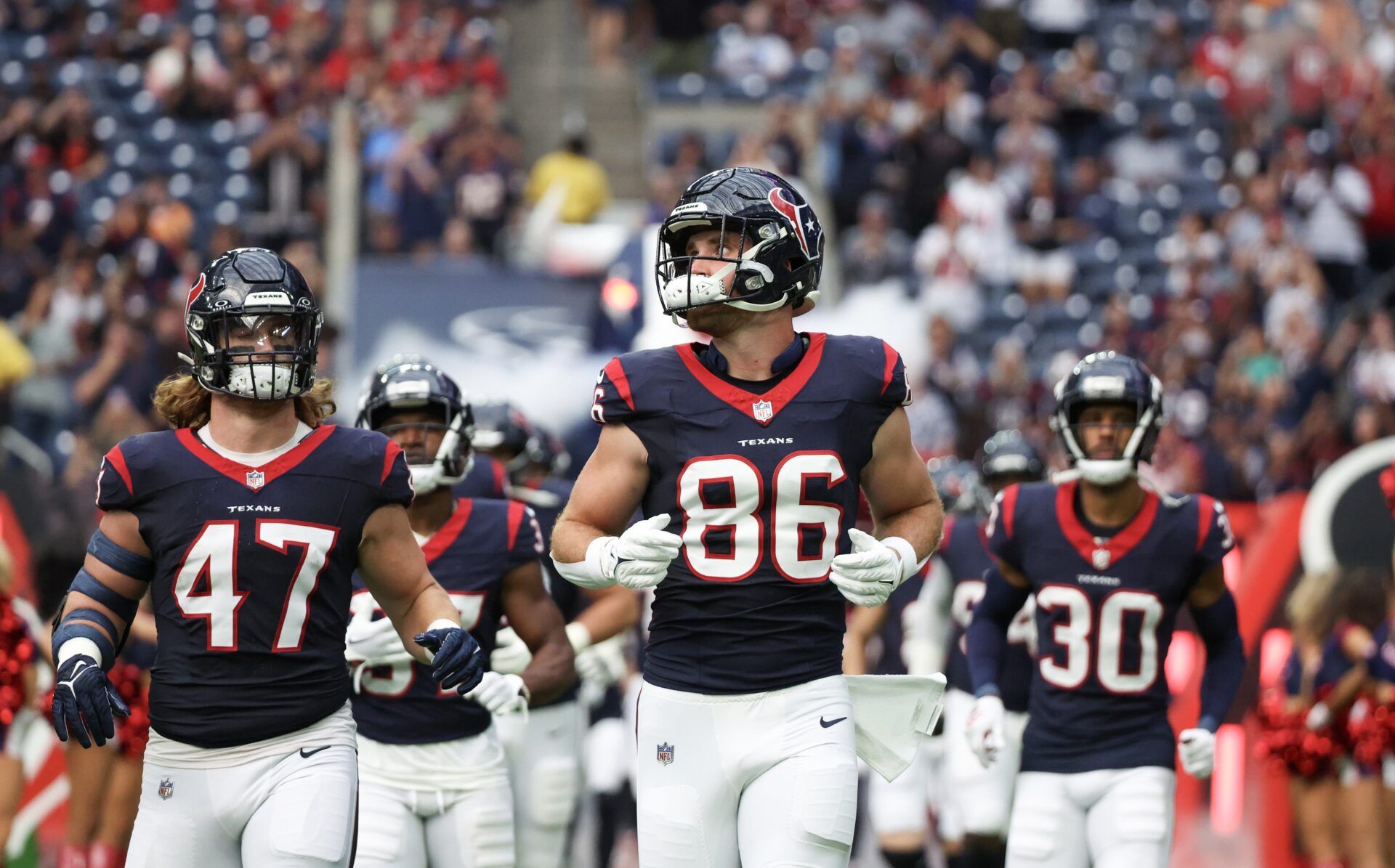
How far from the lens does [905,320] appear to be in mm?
15023

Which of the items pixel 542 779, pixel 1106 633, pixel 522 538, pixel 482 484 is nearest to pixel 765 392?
pixel 522 538

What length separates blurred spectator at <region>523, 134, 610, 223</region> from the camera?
15.6 meters

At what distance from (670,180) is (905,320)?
6.98 feet

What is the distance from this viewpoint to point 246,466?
446 centimetres

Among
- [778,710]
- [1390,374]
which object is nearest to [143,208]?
[1390,374]

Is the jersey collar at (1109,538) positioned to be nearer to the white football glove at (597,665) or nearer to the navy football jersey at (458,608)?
the navy football jersey at (458,608)

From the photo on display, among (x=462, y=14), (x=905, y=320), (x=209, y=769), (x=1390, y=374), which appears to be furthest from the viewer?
(x=462, y=14)

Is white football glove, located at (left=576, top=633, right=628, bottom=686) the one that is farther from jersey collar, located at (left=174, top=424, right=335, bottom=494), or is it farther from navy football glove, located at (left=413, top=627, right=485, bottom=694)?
jersey collar, located at (left=174, top=424, right=335, bottom=494)

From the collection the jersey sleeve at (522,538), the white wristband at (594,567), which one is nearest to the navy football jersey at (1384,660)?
the jersey sleeve at (522,538)

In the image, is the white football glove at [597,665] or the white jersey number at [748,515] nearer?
the white jersey number at [748,515]

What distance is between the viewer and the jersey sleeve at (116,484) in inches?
173

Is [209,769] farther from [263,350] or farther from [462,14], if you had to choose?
[462,14]

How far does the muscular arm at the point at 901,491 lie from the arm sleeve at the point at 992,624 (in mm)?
1346

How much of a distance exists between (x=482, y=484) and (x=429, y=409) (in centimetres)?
59
